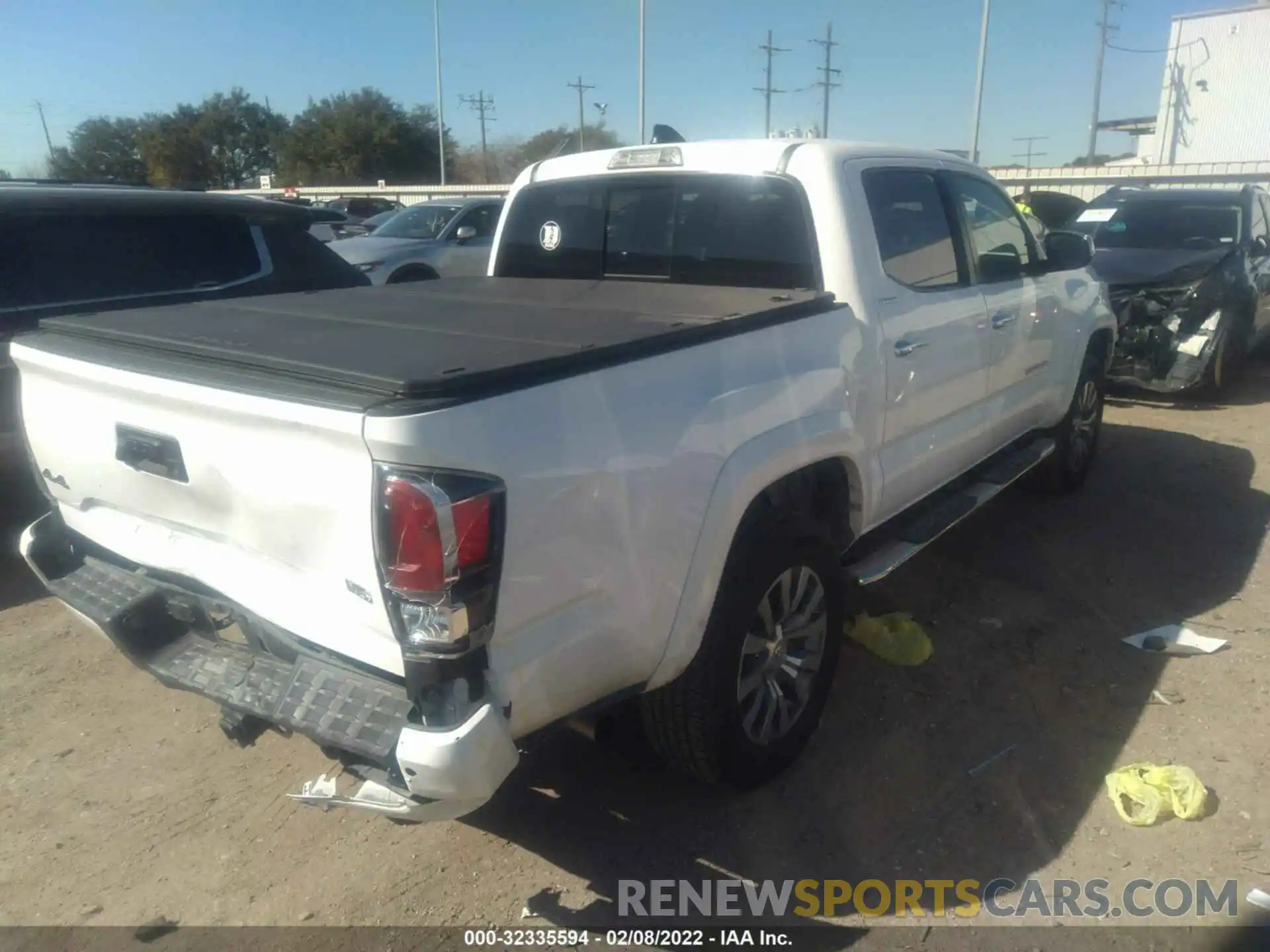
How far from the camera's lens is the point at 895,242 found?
355 centimetres

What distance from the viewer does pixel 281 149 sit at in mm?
59406

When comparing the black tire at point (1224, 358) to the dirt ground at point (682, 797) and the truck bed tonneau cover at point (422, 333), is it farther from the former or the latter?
the truck bed tonneau cover at point (422, 333)

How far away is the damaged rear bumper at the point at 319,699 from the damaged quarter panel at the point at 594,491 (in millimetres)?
159

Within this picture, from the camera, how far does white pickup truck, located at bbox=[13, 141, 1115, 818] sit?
1.98 m

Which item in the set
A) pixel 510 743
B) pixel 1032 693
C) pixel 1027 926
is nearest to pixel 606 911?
pixel 510 743

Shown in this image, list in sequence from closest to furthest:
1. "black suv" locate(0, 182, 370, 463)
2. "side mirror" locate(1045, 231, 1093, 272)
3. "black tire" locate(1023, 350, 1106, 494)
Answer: "black suv" locate(0, 182, 370, 463)
"side mirror" locate(1045, 231, 1093, 272)
"black tire" locate(1023, 350, 1106, 494)

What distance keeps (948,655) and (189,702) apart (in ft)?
10.1

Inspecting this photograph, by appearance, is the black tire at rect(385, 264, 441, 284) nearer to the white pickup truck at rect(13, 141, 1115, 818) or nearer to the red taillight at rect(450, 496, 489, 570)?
the white pickup truck at rect(13, 141, 1115, 818)

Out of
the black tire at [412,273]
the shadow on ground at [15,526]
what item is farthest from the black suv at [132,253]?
the black tire at [412,273]

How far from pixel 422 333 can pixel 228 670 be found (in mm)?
1035

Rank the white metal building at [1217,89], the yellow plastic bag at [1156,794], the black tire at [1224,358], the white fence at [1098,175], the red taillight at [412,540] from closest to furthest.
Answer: the red taillight at [412,540] < the yellow plastic bag at [1156,794] < the black tire at [1224,358] < the white fence at [1098,175] < the white metal building at [1217,89]

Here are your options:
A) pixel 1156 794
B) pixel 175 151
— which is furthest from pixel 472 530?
pixel 175 151

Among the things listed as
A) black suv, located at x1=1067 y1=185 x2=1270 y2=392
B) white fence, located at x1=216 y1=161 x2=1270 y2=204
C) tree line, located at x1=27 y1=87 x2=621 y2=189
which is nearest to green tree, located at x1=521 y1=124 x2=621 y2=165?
tree line, located at x1=27 y1=87 x2=621 y2=189

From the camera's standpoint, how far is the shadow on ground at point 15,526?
452cm
